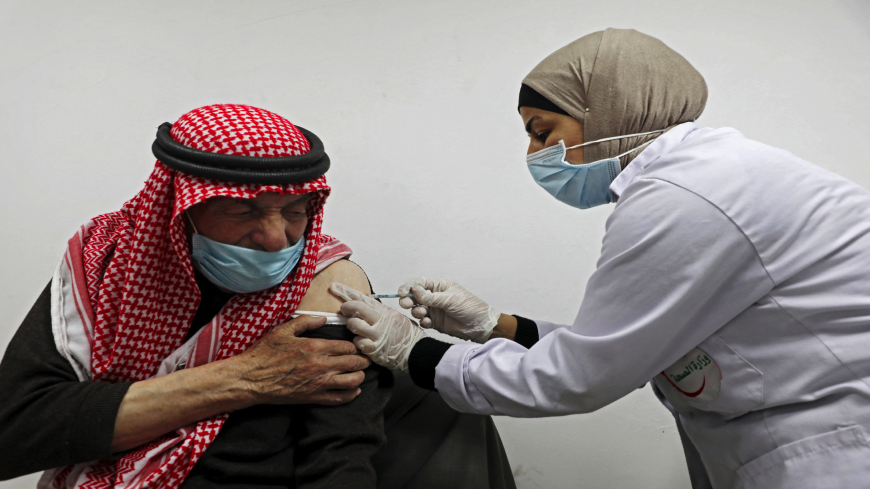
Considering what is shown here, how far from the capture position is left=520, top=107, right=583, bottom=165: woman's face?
5.08 ft

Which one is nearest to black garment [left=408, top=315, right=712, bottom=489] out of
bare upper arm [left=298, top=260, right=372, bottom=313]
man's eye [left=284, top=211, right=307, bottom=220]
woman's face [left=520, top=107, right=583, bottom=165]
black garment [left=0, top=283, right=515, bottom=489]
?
black garment [left=0, top=283, right=515, bottom=489]

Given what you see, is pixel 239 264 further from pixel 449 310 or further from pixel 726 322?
pixel 726 322

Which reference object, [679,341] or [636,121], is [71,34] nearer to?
[636,121]

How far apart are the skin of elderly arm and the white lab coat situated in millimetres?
497

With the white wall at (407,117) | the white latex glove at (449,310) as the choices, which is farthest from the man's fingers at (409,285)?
the white wall at (407,117)

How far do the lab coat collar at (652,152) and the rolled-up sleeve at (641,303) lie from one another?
0.17 meters

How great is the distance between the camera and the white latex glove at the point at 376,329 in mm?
1427

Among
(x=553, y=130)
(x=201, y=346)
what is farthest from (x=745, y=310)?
(x=201, y=346)

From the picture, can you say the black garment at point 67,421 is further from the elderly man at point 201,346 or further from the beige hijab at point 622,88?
the beige hijab at point 622,88

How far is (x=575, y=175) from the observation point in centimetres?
156

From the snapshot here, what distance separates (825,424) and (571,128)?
3.02 ft

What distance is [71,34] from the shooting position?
220 centimetres

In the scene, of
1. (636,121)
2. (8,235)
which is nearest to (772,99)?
(636,121)

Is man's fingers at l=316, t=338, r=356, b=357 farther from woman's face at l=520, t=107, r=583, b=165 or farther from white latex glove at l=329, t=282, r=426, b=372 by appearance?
woman's face at l=520, t=107, r=583, b=165
